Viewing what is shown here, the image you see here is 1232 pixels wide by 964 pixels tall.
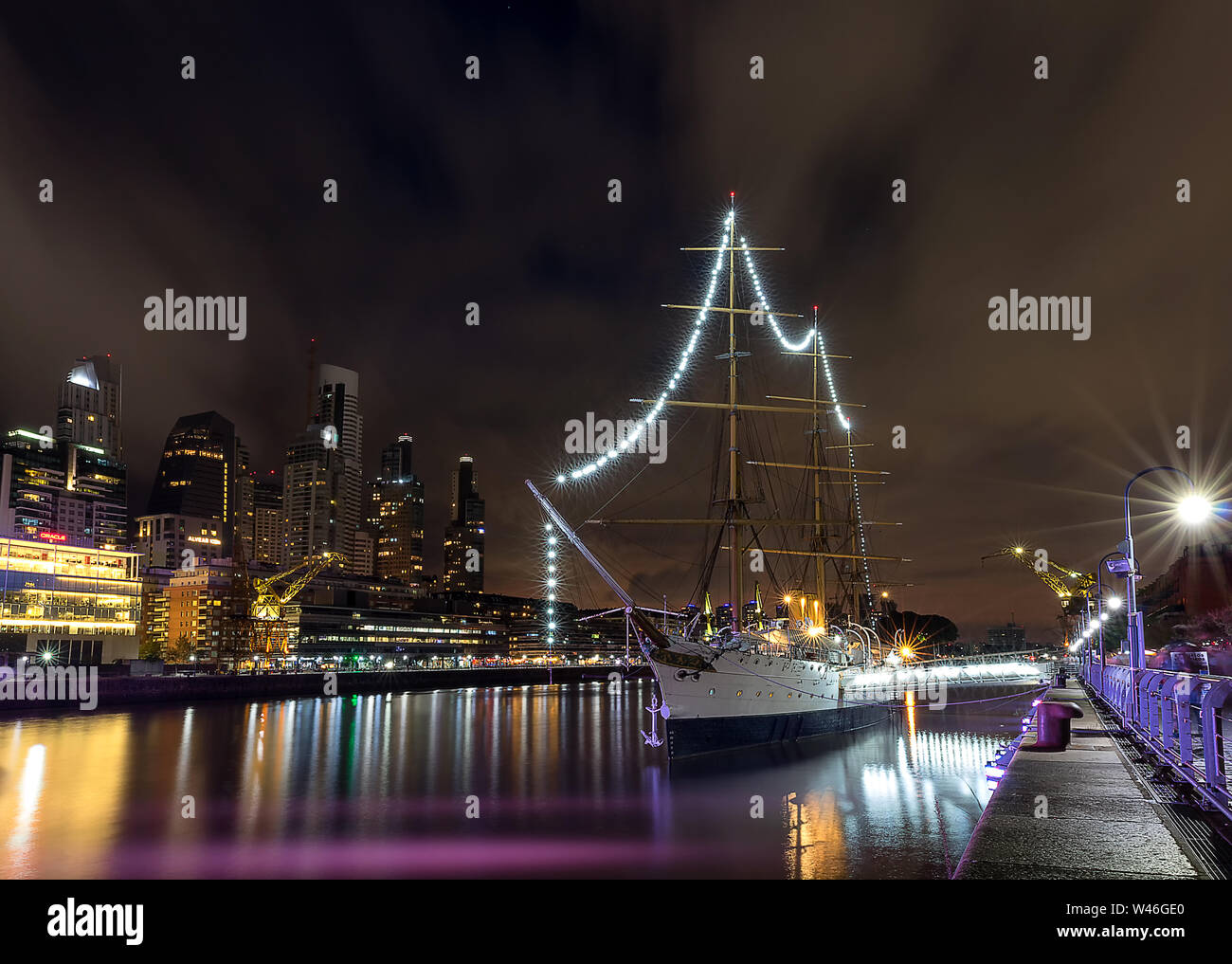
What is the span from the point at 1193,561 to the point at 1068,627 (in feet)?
103

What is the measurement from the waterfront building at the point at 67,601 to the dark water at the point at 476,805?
6212 centimetres

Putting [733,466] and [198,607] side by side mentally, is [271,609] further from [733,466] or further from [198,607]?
[733,466]

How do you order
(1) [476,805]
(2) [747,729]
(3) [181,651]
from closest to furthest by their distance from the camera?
(1) [476,805], (2) [747,729], (3) [181,651]

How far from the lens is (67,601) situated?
133250 millimetres

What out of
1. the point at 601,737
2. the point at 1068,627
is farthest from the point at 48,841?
the point at 1068,627

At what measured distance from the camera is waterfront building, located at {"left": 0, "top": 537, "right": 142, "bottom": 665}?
369 feet

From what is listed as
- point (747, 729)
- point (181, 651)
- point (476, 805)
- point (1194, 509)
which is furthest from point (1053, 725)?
point (181, 651)

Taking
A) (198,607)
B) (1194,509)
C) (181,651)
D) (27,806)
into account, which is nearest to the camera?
(1194,509)

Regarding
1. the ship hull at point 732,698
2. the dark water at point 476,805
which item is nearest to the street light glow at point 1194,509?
the dark water at point 476,805

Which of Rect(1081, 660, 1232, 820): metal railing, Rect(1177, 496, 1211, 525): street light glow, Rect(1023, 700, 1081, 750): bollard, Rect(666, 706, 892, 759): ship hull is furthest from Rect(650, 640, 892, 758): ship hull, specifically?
Rect(1177, 496, 1211, 525): street light glow

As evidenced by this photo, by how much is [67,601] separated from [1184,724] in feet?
493

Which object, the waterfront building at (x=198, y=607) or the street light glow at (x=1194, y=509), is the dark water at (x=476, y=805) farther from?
the waterfront building at (x=198, y=607)

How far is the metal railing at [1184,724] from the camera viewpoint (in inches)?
424
